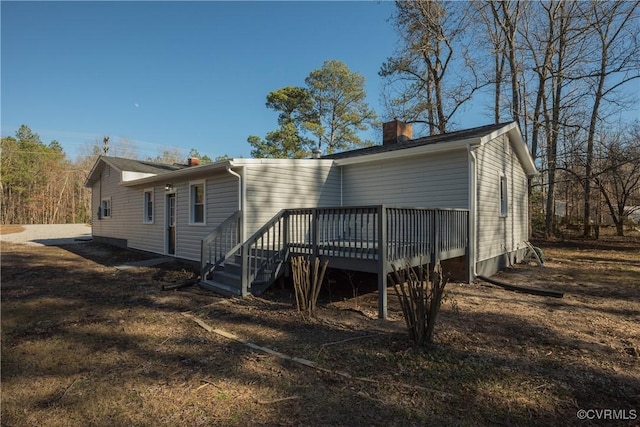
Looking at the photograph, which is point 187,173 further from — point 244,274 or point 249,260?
point 244,274

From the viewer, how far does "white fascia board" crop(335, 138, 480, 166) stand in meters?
7.56

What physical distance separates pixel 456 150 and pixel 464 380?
5905 millimetres

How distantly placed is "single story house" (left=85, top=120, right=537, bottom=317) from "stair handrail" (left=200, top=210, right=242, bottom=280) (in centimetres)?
3

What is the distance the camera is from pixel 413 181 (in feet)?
29.0

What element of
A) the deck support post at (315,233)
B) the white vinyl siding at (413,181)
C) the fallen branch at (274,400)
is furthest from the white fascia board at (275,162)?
the fallen branch at (274,400)

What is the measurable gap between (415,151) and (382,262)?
3987mm

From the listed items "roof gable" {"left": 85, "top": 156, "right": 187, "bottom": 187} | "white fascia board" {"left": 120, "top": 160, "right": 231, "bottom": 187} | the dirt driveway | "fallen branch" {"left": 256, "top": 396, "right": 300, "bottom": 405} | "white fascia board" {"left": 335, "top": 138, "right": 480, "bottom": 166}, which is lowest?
"fallen branch" {"left": 256, "top": 396, "right": 300, "bottom": 405}

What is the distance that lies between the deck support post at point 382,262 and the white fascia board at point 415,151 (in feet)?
11.0

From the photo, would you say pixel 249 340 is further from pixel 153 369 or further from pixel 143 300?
pixel 143 300

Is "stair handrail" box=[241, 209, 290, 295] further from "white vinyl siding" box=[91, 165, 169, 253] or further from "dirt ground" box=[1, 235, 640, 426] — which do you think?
"white vinyl siding" box=[91, 165, 169, 253]

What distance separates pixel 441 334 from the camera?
4586 millimetres

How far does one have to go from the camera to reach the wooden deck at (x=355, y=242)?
565 cm

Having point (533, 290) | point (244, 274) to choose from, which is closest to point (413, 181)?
point (533, 290)

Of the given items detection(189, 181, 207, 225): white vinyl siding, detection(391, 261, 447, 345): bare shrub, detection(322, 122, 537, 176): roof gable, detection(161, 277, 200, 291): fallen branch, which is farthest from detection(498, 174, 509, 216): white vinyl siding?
detection(189, 181, 207, 225): white vinyl siding
